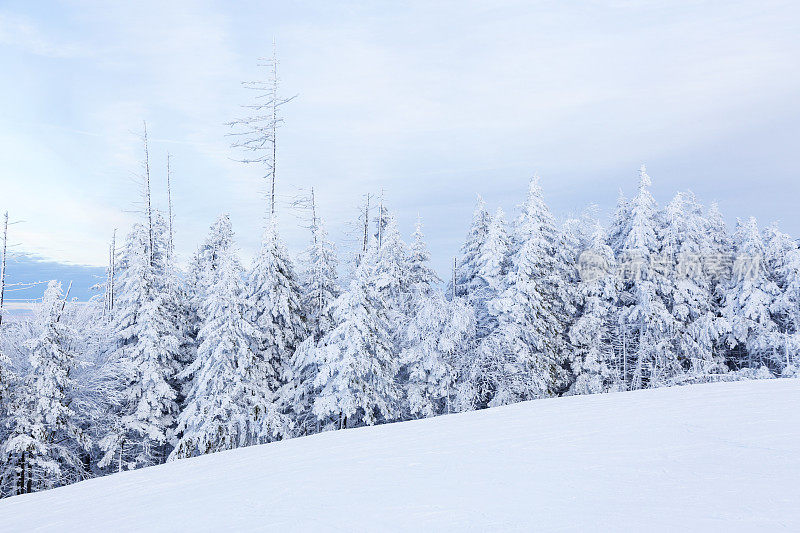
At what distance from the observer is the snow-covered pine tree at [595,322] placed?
24484 mm

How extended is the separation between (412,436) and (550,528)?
4558 mm

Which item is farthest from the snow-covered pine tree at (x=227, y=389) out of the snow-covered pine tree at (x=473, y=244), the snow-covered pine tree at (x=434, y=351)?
the snow-covered pine tree at (x=473, y=244)

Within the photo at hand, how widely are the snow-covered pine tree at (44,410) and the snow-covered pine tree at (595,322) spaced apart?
72.8 ft

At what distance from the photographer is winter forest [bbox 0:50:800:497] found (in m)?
20.0

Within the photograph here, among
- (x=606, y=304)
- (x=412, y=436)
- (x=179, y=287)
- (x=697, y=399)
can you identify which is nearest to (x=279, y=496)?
(x=412, y=436)

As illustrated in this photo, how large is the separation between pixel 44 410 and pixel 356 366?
38.6 feet

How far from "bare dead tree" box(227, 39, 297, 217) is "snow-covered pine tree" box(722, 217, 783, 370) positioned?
24806 mm

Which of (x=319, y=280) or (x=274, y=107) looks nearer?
(x=319, y=280)

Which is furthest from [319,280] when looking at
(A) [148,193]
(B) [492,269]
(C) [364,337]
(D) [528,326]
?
(A) [148,193]

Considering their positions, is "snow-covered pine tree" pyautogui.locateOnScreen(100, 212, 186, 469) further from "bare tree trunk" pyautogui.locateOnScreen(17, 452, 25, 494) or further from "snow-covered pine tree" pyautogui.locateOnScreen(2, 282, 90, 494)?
"bare tree trunk" pyautogui.locateOnScreen(17, 452, 25, 494)

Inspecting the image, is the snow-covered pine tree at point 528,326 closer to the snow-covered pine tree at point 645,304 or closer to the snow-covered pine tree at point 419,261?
the snow-covered pine tree at point 645,304

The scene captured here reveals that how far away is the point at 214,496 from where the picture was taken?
19.0 feet

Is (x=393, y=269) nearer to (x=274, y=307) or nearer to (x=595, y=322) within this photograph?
(x=274, y=307)

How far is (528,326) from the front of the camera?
78.1 ft
